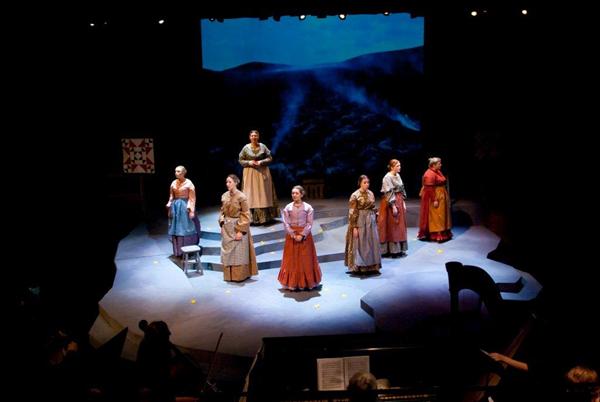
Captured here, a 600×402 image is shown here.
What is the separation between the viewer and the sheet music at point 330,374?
4.36m

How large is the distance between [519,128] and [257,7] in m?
5.07

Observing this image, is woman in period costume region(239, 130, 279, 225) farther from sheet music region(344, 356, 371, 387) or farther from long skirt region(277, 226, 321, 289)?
sheet music region(344, 356, 371, 387)

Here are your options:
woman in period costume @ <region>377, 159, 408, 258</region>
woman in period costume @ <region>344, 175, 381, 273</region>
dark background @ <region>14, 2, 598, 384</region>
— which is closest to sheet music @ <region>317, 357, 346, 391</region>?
dark background @ <region>14, 2, 598, 384</region>

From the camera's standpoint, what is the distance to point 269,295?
7.40 metres

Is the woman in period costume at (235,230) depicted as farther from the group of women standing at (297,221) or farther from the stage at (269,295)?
the stage at (269,295)

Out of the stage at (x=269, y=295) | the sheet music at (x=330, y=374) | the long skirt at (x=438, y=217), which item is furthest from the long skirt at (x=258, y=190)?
the sheet music at (x=330, y=374)

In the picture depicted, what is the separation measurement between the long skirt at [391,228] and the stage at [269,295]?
227 mm

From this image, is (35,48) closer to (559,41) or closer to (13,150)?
(13,150)

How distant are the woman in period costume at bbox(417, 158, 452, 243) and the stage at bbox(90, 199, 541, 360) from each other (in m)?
0.24

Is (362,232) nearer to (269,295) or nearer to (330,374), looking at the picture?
(269,295)

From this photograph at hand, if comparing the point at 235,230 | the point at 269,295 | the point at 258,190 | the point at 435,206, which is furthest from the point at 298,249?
the point at 435,206

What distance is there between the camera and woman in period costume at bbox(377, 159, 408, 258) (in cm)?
889

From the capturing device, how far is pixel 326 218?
1054 cm

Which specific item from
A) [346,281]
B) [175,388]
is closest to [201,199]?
[346,281]
